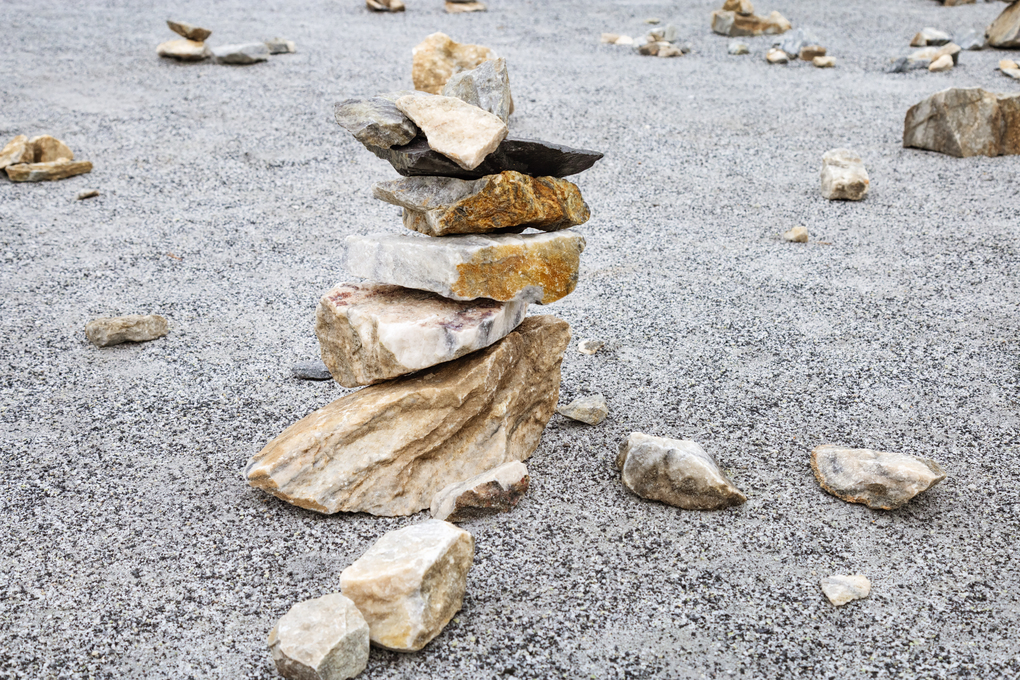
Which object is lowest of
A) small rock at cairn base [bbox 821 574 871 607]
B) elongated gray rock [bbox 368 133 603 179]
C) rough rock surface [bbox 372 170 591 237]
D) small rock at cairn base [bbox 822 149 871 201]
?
small rock at cairn base [bbox 821 574 871 607]

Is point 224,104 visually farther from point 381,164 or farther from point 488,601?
point 488,601

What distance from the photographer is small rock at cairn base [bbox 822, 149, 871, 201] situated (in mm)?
7758

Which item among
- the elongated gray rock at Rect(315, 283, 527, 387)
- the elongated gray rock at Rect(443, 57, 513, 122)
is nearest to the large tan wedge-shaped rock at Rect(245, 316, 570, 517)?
the elongated gray rock at Rect(315, 283, 527, 387)

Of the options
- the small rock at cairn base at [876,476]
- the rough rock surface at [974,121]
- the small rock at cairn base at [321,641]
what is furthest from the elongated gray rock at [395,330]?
the rough rock surface at [974,121]

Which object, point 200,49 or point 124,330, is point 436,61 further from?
point 124,330

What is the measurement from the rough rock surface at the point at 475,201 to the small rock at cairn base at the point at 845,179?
4861 mm

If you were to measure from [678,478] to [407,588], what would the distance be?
1.44m

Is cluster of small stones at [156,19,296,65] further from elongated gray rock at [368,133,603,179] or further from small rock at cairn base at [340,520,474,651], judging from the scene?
small rock at cairn base at [340,520,474,651]

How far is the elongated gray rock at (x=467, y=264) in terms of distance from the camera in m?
3.66

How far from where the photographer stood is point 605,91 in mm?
11062

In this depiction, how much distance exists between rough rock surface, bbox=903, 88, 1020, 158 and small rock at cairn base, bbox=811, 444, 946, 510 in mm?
6205

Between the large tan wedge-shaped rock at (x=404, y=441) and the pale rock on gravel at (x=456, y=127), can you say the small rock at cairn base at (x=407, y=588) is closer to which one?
the large tan wedge-shaped rock at (x=404, y=441)

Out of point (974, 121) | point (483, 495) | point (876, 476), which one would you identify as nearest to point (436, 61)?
point (974, 121)

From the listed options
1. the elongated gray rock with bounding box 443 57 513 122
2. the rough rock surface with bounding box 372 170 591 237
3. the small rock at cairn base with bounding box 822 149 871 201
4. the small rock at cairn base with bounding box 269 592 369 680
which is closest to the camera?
the small rock at cairn base with bounding box 269 592 369 680
